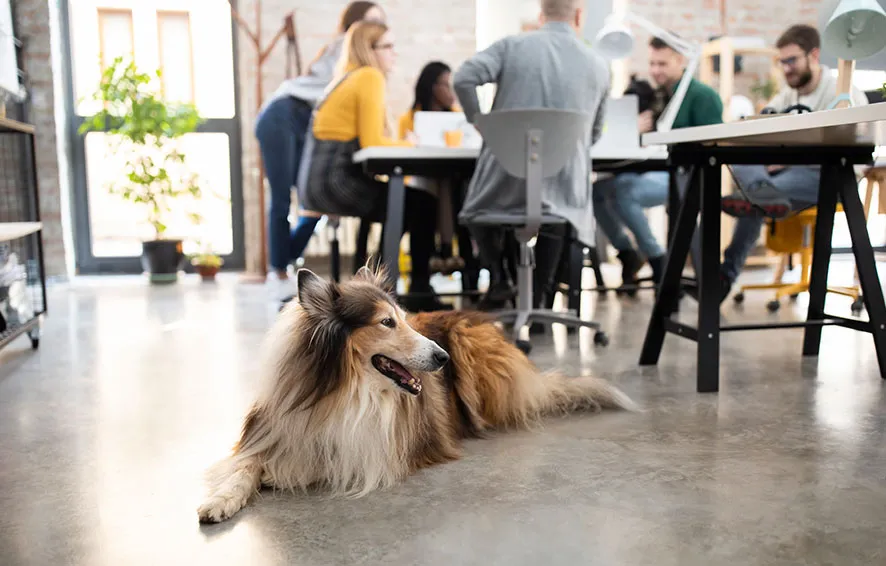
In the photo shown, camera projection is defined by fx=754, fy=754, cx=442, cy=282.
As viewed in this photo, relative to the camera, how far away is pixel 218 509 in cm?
144

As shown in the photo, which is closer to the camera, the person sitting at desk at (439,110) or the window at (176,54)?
the person sitting at desk at (439,110)

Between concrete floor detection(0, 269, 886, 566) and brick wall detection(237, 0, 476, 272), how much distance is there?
3407mm

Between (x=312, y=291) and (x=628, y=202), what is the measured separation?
132 inches

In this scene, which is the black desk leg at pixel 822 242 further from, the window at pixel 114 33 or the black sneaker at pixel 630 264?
the window at pixel 114 33

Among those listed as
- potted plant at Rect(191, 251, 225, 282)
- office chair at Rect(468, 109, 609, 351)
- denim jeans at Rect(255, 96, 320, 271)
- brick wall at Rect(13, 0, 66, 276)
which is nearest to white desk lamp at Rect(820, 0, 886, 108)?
office chair at Rect(468, 109, 609, 351)

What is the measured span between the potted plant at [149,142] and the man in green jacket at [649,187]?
123 inches

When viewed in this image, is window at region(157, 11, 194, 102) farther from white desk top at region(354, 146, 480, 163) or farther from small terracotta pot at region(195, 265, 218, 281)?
white desk top at region(354, 146, 480, 163)

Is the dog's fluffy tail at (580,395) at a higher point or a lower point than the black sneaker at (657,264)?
lower

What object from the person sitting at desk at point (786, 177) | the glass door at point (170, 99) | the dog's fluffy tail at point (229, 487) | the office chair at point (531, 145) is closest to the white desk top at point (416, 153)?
the office chair at point (531, 145)

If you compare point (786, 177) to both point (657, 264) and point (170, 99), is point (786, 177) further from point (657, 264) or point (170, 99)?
point (170, 99)

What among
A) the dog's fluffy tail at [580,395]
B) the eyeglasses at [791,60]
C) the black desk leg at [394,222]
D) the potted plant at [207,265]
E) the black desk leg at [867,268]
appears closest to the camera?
the dog's fluffy tail at [580,395]

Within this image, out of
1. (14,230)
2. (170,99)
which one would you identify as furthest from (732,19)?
(14,230)

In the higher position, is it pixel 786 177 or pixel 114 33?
pixel 114 33

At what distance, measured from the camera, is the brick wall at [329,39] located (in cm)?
598
